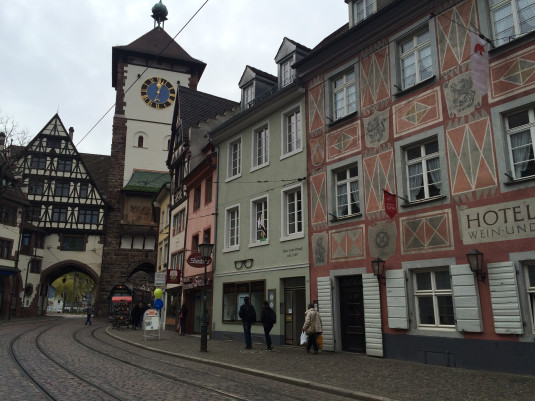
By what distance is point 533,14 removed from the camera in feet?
34.3

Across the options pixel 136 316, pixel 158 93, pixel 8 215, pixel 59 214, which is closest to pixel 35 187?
pixel 59 214

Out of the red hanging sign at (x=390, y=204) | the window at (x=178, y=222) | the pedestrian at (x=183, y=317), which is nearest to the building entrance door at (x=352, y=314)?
the red hanging sign at (x=390, y=204)

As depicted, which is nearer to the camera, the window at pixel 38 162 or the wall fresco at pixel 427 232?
the wall fresco at pixel 427 232

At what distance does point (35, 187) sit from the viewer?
4831 centimetres

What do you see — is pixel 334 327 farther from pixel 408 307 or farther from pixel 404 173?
pixel 404 173

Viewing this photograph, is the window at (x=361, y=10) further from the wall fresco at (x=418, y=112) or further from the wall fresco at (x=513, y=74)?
the wall fresco at (x=513, y=74)

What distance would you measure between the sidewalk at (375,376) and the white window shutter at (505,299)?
3.14 feet

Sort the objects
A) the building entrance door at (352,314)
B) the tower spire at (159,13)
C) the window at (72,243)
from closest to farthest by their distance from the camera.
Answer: the building entrance door at (352,314)
the window at (72,243)
the tower spire at (159,13)

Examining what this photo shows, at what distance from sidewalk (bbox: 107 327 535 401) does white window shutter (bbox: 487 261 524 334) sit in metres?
0.96

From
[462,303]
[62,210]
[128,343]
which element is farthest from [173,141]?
[462,303]

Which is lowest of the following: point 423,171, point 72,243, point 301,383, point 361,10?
point 301,383

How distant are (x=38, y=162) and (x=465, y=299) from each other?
47.8 meters

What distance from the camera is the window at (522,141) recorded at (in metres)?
10.1

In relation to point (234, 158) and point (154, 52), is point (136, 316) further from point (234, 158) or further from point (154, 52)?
point (154, 52)
